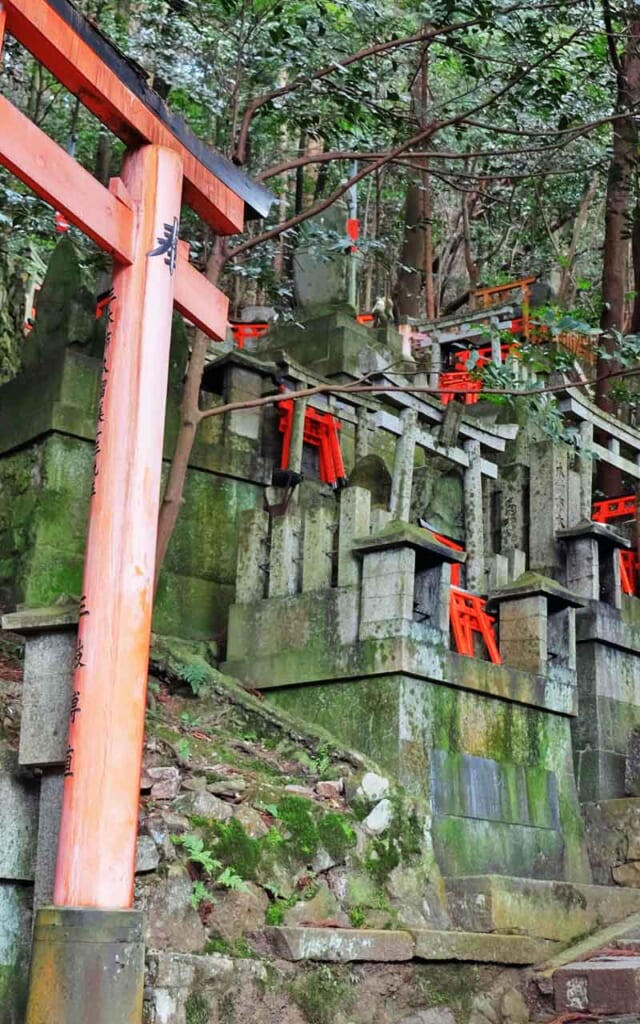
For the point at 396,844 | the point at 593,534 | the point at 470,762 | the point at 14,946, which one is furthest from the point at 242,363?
the point at 14,946

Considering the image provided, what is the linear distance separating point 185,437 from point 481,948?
13.6 ft

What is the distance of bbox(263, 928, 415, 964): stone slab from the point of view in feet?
20.5

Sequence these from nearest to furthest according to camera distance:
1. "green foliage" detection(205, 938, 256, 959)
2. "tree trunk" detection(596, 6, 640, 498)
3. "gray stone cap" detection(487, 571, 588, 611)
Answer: "green foliage" detection(205, 938, 256, 959)
"gray stone cap" detection(487, 571, 588, 611)
"tree trunk" detection(596, 6, 640, 498)

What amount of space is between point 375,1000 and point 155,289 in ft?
13.1

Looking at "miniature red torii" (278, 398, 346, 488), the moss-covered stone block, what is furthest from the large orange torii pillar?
"miniature red torii" (278, 398, 346, 488)

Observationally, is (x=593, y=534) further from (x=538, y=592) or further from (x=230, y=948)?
(x=230, y=948)

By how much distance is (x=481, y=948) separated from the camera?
7.21 meters

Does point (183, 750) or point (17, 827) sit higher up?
point (183, 750)

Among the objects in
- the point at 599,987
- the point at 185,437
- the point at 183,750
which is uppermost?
the point at 185,437

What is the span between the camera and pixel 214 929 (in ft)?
20.2

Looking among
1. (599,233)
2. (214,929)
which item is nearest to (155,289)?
(214,929)

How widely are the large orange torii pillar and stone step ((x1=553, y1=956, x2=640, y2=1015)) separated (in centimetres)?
316

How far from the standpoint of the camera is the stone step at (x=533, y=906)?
7.62m

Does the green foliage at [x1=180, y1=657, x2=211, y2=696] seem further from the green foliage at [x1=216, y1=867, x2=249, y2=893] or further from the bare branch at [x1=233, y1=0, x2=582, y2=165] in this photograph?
the bare branch at [x1=233, y1=0, x2=582, y2=165]
